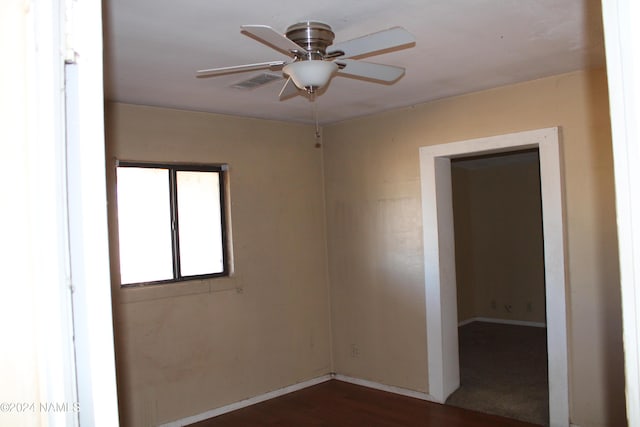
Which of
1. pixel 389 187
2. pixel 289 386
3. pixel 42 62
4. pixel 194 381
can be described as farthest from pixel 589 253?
pixel 42 62

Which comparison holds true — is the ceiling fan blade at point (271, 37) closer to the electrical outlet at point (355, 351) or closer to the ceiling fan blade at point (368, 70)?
the ceiling fan blade at point (368, 70)

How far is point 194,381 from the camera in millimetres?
4223

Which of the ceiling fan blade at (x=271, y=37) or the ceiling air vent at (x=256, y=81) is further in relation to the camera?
the ceiling air vent at (x=256, y=81)

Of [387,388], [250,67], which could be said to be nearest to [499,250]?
[387,388]

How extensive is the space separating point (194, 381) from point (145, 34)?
2.82 m

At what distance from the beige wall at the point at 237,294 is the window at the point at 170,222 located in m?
0.11

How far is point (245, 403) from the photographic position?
4531mm

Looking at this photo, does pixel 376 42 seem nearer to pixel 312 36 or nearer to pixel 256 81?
pixel 312 36

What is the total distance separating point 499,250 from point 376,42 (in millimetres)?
5876

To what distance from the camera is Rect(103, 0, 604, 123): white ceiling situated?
2.31 metres

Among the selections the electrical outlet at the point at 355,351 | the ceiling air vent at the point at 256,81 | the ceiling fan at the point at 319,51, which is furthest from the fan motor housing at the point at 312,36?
the electrical outlet at the point at 355,351

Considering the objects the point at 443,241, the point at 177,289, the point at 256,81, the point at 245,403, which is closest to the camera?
the point at 256,81

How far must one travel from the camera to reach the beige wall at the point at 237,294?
394 cm

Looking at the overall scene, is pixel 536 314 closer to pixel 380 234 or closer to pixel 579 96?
pixel 380 234
